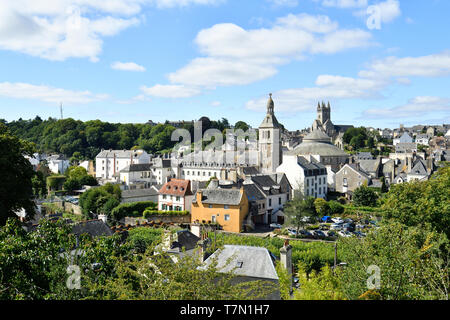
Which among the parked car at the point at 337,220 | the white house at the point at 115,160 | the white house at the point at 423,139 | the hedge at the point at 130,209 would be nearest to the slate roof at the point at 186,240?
the hedge at the point at 130,209

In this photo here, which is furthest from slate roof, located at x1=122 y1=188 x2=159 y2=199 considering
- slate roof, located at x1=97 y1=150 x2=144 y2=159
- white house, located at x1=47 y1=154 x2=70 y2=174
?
white house, located at x1=47 y1=154 x2=70 y2=174

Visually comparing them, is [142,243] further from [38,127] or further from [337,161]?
[38,127]

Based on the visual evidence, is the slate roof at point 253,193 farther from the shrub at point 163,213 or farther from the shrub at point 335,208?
the shrub at point 335,208

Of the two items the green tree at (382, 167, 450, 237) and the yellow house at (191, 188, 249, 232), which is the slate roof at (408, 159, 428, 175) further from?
the yellow house at (191, 188, 249, 232)

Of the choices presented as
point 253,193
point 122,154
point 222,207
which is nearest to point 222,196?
point 222,207

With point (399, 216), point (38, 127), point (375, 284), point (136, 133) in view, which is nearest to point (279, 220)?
point (399, 216)
